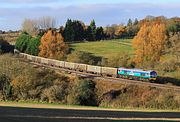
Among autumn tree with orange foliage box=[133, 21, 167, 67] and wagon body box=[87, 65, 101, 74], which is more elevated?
autumn tree with orange foliage box=[133, 21, 167, 67]

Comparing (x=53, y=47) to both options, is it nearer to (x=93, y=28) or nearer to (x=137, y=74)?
(x=137, y=74)

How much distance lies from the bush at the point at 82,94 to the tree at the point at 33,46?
173 feet

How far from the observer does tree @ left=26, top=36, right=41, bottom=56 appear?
11112 centimetres

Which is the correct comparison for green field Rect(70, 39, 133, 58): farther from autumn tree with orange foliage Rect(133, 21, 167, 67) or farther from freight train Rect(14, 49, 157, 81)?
freight train Rect(14, 49, 157, 81)

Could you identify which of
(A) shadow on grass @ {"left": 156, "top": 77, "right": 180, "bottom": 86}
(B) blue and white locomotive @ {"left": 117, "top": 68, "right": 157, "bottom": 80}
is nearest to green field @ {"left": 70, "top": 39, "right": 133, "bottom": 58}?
(B) blue and white locomotive @ {"left": 117, "top": 68, "right": 157, "bottom": 80}

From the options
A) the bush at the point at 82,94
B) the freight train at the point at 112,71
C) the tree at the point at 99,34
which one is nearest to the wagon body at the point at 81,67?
the freight train at the point at 112,71

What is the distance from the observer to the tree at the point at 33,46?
111 metres

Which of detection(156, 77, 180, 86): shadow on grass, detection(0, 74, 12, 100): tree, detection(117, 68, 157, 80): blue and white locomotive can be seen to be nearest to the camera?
detection(0, 74, 12, 100): tree

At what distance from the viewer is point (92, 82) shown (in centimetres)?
6278

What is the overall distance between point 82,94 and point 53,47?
46.4 metres

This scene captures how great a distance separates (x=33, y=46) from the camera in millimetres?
114000

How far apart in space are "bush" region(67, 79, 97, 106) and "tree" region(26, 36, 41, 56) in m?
52.8

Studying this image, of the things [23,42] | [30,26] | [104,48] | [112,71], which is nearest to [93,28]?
[104,48]

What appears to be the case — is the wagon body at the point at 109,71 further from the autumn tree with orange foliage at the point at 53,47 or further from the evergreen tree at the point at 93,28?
the evergreen tree at the point at 93,28
